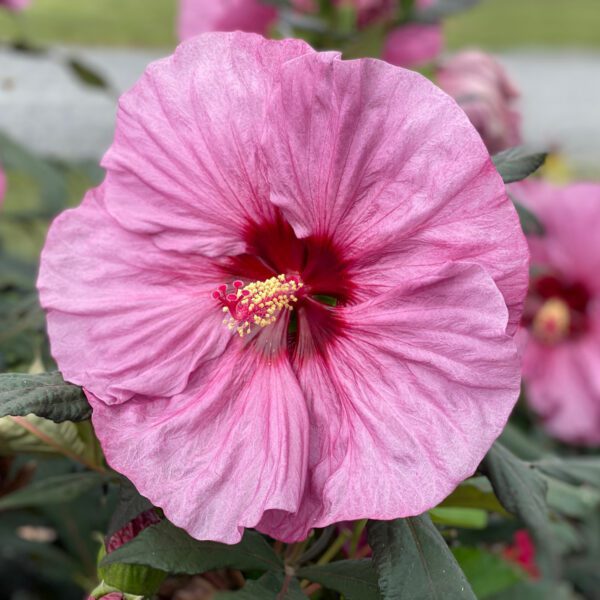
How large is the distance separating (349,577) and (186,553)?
4.9 inches

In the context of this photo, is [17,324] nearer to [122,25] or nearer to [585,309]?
[585,309]

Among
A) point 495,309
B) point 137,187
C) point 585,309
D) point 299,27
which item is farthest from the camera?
A: point 585,309

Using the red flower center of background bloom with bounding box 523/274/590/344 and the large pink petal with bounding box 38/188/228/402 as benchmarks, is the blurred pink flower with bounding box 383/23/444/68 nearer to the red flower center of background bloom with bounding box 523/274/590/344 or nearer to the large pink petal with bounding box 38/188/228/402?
the red flower center of background bloom with bounding box 523/274/590/344

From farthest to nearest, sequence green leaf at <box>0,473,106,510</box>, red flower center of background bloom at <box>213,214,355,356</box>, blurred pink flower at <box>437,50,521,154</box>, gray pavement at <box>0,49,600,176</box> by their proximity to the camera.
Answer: gray pavement at <box>0,49,600,176</box>, blurred pink flower at <box>437,50,521,154</box>, green leaf at <box>0,473,106,510</box>, red flower center of background bloom at <box>213,214,355,356</box>

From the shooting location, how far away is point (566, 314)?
5.27 ft

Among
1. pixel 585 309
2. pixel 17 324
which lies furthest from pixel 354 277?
pixel 585 309

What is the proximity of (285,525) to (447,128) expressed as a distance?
0.93 feet

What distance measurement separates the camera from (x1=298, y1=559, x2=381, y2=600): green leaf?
69 cm

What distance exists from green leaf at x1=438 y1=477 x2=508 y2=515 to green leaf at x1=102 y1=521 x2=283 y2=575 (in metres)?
0.17

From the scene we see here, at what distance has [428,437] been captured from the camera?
0.61 m

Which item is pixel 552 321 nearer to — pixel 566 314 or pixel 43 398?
pixel 566 314

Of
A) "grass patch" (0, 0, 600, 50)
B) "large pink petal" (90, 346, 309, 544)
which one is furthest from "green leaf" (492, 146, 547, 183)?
"grass patch" (0, 0, 600, 50)

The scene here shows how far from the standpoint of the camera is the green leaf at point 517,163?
736mm

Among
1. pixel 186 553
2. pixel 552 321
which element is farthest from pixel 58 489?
pixel 552 321
